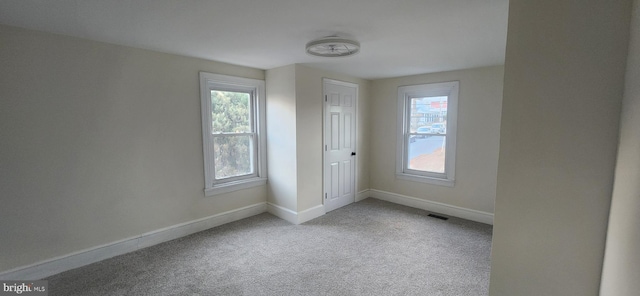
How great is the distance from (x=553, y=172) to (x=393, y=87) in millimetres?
3319

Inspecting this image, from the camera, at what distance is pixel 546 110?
1454 millimetres

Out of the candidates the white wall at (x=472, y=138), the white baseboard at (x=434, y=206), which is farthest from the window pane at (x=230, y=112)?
the white baseboard at (x=434, y=206)

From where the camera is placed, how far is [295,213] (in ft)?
12.3

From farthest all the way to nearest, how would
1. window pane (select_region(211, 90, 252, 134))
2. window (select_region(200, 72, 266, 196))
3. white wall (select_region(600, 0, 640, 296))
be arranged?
1. window pane (select_region(211, 90, 252, 134))
2. window (select_region(200, 72, 266, 196))
3. white wall (select_region(600, 0, 640, 296))

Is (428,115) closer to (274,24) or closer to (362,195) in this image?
(362,195)

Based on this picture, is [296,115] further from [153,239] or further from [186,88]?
[153,239]

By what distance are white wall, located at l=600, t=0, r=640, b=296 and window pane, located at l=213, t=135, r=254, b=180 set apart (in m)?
3.62

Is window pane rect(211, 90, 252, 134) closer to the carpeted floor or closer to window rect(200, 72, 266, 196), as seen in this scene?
window rect(200, 72, 266, 196)

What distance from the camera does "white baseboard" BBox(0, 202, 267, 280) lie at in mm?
2359

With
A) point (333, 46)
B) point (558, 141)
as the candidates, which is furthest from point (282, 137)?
point (558, 141)

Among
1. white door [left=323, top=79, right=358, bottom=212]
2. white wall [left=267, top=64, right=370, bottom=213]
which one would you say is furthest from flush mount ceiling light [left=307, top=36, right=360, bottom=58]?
white door [left=323, top=79, right=358, bottom=212]

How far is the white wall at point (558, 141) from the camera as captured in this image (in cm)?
133

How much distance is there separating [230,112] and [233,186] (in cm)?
103

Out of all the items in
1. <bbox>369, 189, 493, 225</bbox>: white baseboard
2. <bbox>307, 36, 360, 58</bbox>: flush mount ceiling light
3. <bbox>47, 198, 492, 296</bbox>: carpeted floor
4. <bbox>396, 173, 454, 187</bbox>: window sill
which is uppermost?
<bbox>307, 36, 360, 58</bbox>: flush mount ceiling light
